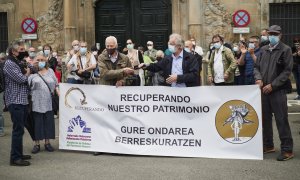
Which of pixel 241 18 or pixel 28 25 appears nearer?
pixel 241 18

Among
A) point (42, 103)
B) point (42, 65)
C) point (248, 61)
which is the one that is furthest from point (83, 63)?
point (248, 61)

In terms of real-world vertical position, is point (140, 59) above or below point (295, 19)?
below

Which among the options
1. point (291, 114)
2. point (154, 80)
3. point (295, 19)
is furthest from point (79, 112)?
point (295, 19)

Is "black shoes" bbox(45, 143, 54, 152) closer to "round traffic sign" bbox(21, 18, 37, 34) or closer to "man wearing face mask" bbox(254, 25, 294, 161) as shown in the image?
"man wearing face mask" bbox(254, 25, 294, 161)

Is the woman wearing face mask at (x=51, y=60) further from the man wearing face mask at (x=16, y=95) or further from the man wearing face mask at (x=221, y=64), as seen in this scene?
the man wearing face mask at (x=16, y=95)

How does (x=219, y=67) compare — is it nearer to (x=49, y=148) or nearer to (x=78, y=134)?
(x=78, y=134)

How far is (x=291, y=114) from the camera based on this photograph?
13234 millimetres

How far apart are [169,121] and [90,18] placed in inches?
532

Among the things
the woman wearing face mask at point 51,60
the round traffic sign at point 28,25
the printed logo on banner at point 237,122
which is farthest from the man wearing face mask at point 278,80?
the round traffic sign at point 28,25

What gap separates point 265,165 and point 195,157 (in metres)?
1.23

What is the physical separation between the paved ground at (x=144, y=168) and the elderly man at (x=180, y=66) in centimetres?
138

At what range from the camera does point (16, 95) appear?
8320 mm

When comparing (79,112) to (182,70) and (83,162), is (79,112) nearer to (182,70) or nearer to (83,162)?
(83,162)

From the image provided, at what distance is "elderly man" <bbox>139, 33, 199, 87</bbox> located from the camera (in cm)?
870
